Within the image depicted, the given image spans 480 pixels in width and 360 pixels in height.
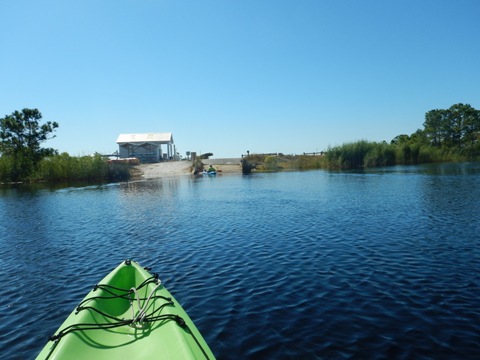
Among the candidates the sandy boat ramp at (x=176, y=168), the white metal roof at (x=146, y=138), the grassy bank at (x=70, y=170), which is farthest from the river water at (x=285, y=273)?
the white metal roof at (x=146, y=138)

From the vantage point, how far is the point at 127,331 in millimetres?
6004

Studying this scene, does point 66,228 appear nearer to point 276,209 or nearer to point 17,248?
point 17,248

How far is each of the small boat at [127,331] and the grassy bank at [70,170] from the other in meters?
54.8

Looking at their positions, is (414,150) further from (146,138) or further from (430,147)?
(146,138)

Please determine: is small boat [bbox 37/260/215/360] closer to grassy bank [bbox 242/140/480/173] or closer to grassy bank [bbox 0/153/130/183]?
grassy bank [bbox 0/153/130/183]

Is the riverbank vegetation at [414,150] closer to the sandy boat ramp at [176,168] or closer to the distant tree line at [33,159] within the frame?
the sandy boat ramp at [176,168]

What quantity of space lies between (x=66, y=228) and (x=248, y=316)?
15425 millimetres

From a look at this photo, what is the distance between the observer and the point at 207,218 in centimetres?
2067

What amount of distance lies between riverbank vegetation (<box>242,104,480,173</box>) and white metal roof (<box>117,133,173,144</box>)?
21.3 meters

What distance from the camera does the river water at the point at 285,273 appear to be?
21.9ft

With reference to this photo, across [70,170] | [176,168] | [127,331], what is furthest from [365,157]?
[127,331]

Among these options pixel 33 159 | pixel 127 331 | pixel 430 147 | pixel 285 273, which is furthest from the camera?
pixel 430 147

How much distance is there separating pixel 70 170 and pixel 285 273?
54.8 metres

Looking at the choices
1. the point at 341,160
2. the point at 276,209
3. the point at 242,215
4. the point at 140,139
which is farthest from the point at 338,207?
the point at 140,139
